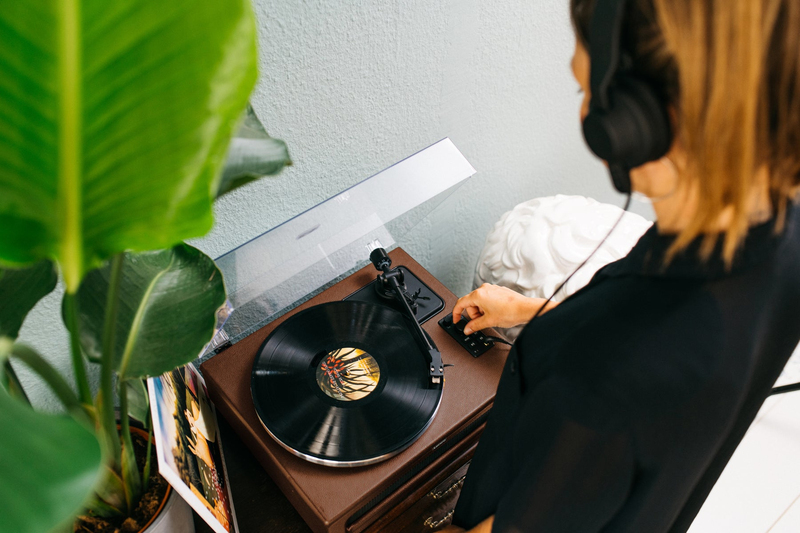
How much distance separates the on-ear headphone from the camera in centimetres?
41

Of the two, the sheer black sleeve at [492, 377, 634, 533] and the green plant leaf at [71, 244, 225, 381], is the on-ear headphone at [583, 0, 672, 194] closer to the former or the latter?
the sheer black sleeve at [492, 377, 634, 533]

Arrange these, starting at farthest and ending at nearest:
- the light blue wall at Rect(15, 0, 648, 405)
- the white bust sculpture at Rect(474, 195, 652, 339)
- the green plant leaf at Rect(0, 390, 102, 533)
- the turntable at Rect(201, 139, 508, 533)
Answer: the white bust sculpture at Rect(474, 195, 652, 339)
the light blue wall at Rect(15, 0, 648, 405)
the turntable at Rect(201, 139, 508, 533)
the green plant leaf at Rect(0, 390, 102, 533)

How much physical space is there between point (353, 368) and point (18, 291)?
460mm

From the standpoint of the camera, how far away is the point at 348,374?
2.77 feet

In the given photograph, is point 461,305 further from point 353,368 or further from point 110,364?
point 110,364

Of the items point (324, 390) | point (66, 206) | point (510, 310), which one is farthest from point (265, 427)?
point (66, 206)

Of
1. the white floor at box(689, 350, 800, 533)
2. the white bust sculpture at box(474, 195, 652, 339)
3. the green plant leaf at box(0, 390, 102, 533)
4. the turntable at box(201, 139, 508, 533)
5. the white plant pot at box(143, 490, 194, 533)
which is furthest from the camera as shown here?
the white floor at box(689, 350, 800, 533)

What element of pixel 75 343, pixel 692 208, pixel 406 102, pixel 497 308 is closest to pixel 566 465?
pixel 692 208

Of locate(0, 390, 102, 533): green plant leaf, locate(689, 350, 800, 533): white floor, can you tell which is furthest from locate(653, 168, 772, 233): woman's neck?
locate(689, 350, 800, 533): white floor

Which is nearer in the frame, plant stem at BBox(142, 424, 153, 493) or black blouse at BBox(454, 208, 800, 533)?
black blouse at BBox(454, 208, 800, 533)

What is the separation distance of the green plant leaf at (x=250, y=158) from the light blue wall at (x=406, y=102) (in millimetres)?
370

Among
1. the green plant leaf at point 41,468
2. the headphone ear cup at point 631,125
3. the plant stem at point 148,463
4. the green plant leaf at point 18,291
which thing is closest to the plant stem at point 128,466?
the plant stem at point 148,463

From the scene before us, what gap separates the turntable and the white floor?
2.87ft

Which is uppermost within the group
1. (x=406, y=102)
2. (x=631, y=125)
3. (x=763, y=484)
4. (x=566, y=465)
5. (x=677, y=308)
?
(x=406, y=102)
